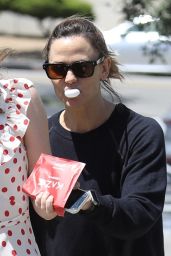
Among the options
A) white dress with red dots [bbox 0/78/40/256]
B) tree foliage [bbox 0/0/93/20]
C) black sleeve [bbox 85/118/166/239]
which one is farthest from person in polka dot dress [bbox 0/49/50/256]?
tree foliage [bbox 0/0/93/20]

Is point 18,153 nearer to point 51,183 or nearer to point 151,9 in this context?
point 51,183

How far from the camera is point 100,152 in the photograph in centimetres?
226

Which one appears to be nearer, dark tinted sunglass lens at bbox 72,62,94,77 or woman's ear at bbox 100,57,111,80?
dark tinted sunglass lens at bbox 72,62,94,77

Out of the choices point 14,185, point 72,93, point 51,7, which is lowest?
point 51,7

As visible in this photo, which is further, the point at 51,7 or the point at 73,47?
the point at 51,7

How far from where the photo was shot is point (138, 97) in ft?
48.6

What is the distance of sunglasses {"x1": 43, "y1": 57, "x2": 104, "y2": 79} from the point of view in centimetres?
218

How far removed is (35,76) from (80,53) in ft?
51.2

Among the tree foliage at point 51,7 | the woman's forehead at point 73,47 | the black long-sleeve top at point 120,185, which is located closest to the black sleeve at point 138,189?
the black long-sleeve top at point 120,185

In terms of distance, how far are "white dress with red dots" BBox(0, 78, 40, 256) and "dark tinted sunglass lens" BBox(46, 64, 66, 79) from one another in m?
0.16

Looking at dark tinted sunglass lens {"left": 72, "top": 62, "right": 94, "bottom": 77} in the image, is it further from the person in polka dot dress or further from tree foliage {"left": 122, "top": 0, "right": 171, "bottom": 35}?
tree foliage {"left": 122, "top": 0, "right": 171, "bottom": 35}

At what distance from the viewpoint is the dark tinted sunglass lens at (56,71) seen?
2207 mm

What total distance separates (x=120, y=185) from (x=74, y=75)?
1.20ft

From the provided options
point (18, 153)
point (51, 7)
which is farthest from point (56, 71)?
point (51, 7)
